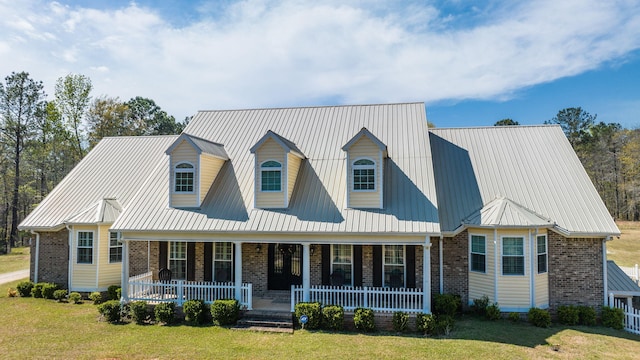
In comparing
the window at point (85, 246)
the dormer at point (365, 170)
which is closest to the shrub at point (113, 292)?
the window at point (85, 246)

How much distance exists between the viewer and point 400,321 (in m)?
11.9

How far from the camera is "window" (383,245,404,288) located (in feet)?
46.7

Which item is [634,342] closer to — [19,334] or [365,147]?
[365,147]

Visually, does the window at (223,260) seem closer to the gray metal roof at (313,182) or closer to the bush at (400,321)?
the gray metal roof at (313,182)

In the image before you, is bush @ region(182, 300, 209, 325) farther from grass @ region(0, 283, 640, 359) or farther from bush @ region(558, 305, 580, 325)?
bush @ region(558, 305, 580, 325)

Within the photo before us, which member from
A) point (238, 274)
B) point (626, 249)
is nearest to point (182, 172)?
point (238, 274)

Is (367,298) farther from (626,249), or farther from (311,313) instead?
(626,249)

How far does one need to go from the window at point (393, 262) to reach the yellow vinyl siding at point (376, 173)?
1.96 metres

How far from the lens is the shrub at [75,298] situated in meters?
15.5

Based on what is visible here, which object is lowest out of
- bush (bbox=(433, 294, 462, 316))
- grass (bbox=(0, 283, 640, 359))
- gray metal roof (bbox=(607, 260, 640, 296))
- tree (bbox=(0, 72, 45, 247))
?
grass (bbox=(0, 283, 640, 359))

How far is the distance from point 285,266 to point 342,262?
2.39 meters

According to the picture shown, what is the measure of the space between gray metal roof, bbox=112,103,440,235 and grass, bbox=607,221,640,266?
20160 mm

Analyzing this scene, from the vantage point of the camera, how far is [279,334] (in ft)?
38.8

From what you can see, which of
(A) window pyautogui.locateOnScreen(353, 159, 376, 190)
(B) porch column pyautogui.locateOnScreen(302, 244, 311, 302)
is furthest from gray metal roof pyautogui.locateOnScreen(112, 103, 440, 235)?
(B) porch column pyautogui.locateOnScreen(302, 244, 311, 302)
